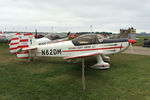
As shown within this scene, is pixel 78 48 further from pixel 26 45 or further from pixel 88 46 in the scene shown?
pixel 26 45

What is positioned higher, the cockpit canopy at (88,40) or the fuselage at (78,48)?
the cockpit canopy at (88,40)

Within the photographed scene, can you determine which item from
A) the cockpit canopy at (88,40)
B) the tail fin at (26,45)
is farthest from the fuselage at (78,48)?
the tail fin at (26,45)

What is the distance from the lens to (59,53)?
24.4 ft

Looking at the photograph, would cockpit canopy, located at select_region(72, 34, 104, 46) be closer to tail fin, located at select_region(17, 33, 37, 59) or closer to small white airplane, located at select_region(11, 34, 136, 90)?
small white airplane, located at select_region(11, 34, 136, 90)

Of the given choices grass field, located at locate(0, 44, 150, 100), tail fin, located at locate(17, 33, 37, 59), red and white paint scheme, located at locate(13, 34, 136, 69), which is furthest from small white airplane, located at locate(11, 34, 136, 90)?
grass field, located at locate(0, 44, 150, 100)

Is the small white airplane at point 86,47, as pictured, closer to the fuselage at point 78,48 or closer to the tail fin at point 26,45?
the fuselage at point 78,48

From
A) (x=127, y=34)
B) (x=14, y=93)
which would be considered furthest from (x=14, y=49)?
(x=127, y=34)

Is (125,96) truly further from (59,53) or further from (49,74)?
(59,53)

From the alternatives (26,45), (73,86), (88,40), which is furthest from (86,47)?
(26,45)

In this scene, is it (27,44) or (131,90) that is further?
(27,44)

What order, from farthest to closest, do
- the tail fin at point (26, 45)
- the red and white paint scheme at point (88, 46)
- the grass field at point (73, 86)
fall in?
the tail fin at point (26, 45) < the red and white paint scheme at point (88, 46) < the grass field at point (73, 86)

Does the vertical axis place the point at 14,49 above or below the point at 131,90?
above

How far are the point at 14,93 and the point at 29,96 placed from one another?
60 cm

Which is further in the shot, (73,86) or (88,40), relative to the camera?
(88,40)
